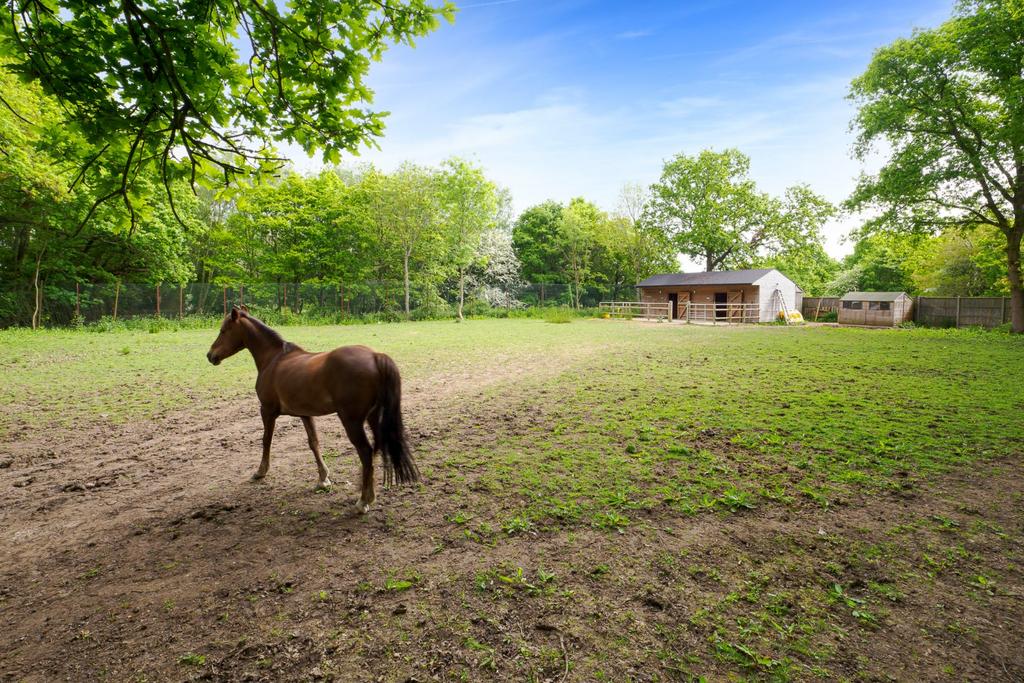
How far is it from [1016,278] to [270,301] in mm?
33023

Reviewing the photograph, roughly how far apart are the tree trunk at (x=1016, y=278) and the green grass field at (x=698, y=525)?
1458cm

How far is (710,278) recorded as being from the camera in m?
35.0

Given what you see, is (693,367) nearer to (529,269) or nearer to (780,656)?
(780,656)

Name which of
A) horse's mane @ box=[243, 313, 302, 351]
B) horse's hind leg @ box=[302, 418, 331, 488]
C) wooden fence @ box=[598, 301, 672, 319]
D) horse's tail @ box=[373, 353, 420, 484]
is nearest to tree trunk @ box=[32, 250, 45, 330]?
horse's mane @ box=[243, 313, 302, 351]

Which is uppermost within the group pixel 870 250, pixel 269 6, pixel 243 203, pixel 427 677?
pixel 870 250

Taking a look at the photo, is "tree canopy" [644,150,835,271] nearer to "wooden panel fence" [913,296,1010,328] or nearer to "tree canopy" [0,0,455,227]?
"wooden panel fence" [913,296,1010,328]

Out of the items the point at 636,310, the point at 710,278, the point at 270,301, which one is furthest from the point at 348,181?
the point at 710,278

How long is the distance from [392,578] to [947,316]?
32.2m

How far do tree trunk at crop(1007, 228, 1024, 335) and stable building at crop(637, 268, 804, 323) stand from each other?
13476 millimetres

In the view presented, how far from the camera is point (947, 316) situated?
24.1m

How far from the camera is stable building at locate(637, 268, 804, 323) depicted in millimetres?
32125

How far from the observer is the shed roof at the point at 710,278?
32591 millimetres

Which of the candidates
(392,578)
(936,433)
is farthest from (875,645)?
(936,433)

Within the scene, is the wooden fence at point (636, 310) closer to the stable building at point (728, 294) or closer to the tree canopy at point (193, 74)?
the stable building at point (728, 294)
